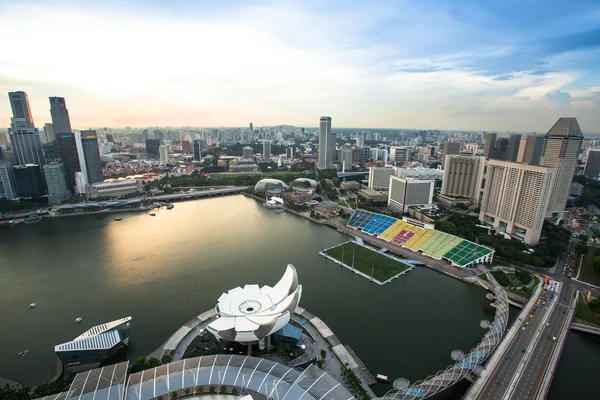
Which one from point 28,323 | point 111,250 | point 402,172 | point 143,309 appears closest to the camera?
point 28,323

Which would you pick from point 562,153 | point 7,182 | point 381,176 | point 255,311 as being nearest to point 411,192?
point 381,176

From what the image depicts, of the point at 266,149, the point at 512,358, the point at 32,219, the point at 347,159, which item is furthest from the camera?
the point at 266,149

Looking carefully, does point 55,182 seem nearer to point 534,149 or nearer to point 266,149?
point 266,149

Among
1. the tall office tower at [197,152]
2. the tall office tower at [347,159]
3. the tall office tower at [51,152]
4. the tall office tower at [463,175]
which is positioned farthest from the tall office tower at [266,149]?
the tall office tower at [463,175]

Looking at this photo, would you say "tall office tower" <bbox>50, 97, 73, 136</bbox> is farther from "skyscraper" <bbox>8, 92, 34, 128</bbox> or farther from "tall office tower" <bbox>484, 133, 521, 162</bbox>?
"tall office tower" <bbox>484, 133, 521, 162</bbox>

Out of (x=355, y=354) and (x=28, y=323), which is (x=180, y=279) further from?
(x=355, y=354)

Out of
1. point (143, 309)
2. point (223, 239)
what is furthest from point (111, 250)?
point (143, 309)

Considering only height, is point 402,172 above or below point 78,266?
above
